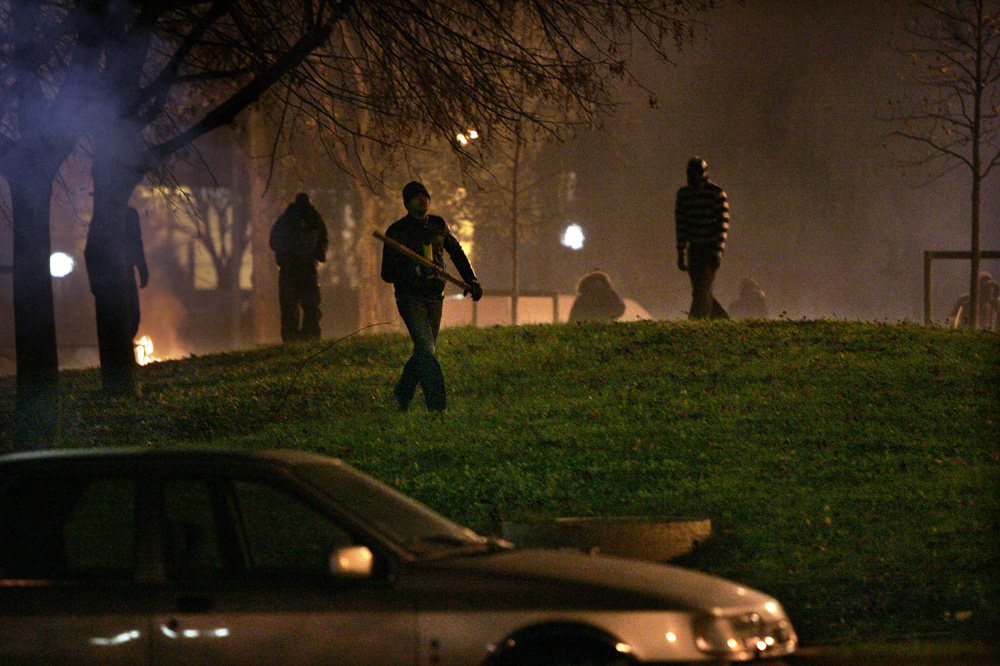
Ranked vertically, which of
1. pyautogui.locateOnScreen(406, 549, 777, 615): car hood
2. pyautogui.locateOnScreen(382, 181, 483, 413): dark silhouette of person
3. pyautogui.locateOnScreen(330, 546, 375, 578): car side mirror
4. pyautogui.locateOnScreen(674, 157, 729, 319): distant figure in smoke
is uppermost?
pyautogui.locateOnScreen(674, 157, 729, 319): distant figure in smoke

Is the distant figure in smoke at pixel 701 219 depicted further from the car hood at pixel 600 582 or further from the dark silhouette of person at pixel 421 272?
the car hood at pixel 600 582

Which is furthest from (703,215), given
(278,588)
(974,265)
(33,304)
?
(278,588)

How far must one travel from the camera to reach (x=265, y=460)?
5086mm

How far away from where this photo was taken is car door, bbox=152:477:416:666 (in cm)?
473

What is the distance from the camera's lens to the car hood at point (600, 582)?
4.76m

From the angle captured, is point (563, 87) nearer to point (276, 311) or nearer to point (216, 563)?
point (216, 563)

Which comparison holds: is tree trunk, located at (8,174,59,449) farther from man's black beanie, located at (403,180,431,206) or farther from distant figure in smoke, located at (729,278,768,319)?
distant figure in smoke, located at (729,278,768,319)

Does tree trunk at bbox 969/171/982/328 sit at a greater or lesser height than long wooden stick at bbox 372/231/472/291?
greater

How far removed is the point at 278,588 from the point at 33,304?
960 cm

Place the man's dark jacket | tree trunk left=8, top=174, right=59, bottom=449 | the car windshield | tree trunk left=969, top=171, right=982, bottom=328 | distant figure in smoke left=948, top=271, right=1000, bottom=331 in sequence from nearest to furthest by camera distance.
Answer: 1. the car windshield
2. the man's dark jacket
3. tree trunk left=8, top=174, right=59, bottom=449
4. tree trunk left=969, top=171, right=982, bottom=328
5. distant figure in smoke left=948, top=271, right=1000, bottom=331

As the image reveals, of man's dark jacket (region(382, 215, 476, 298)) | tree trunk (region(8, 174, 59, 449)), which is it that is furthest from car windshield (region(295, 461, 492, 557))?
tree trunk (region(8, 174, 59, 449))

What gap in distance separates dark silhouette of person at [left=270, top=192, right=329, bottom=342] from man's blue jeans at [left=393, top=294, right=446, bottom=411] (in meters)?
6.99

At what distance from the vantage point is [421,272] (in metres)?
11.4

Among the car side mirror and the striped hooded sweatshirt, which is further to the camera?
the striped hooded sweatshirt
